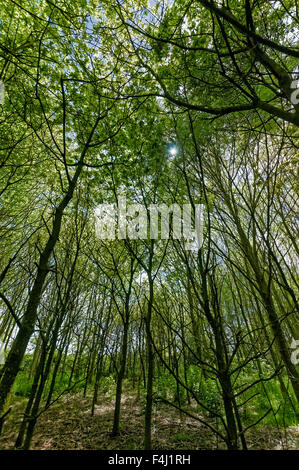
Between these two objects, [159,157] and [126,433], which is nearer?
[159,157]

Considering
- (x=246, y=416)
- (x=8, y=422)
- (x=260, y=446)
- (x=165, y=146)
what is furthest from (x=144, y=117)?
(x=8, y=422)

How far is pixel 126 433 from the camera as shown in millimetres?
4379

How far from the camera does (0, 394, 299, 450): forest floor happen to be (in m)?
3.80

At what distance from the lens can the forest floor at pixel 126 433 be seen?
3.80m

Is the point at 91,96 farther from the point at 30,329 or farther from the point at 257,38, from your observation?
the point at 30,329

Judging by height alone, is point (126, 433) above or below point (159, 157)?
below

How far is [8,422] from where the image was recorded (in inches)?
215

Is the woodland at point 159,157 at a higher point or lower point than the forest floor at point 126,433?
higher

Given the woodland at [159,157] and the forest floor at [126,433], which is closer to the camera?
the woodland at [159,157]

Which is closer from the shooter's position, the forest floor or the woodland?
the woodland

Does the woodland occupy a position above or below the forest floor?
above

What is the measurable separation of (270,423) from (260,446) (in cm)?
148

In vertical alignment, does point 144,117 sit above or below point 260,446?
above
